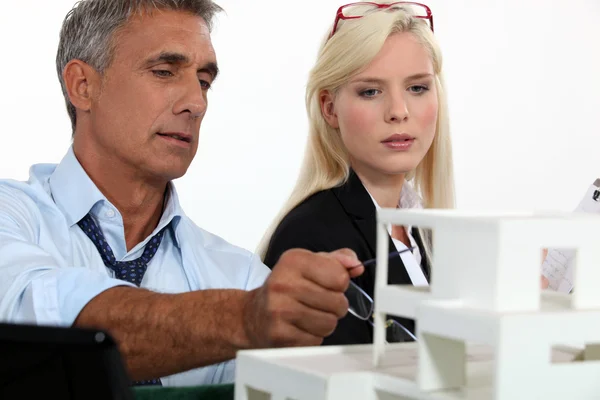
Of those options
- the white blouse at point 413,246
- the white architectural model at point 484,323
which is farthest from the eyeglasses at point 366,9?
the white architectural model at point 484,323

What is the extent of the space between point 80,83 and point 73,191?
0.32 m

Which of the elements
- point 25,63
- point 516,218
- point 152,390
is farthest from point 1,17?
point 516,218

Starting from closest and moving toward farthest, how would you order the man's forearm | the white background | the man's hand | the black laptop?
1. the black laptop
2. the man's hand
3. the man's forearm
4. the white background

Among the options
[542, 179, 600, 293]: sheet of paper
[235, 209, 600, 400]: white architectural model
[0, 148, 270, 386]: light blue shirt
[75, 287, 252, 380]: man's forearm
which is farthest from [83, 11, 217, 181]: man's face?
[235, 209, 600, 400]: white architectural model

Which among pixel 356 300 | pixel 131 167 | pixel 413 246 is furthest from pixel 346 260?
pixel 413 246

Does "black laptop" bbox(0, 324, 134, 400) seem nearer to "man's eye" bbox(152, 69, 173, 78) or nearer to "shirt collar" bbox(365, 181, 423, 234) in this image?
"man's eye" bbox(152, 69, 173, 78)

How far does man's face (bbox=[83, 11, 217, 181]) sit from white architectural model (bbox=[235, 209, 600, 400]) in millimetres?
1096

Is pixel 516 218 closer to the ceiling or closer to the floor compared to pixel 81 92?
closer to the floor

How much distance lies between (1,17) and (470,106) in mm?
2128

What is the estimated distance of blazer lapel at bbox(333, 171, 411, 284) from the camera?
92.7 inches

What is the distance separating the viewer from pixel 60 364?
0.85m

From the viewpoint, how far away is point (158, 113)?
2199 mm

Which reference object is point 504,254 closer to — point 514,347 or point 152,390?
point 514,347

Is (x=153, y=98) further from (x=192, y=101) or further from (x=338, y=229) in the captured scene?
(x=338, y=229)
